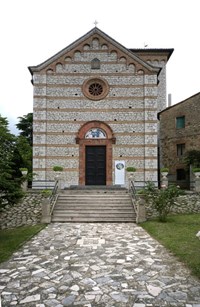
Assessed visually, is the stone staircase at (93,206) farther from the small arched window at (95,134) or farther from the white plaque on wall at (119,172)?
the small arched window at (95,134)

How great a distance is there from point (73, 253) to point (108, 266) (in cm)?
152

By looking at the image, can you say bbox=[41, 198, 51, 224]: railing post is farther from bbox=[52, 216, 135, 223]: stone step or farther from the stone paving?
the stone paving

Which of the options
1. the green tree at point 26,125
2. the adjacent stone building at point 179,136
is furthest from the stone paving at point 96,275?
the green tree at point 26,125

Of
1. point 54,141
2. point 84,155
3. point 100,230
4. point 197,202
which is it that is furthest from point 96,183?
point 100,230

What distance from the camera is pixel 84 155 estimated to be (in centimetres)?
1992

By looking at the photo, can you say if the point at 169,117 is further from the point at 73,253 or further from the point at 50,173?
the point at 73,253

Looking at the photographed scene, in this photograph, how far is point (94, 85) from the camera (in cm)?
2052

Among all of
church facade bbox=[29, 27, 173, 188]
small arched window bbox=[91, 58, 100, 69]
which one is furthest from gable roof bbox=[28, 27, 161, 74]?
small arched window bbox=[91, 58, 100, 69]

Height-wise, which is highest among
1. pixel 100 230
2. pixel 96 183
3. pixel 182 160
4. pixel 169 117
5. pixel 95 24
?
pixel 95 24

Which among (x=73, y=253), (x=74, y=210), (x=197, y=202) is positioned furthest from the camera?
(x=197, y=202)

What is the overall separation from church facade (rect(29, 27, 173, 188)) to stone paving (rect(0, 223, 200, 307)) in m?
10.3

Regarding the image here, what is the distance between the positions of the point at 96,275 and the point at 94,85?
16.2 metres

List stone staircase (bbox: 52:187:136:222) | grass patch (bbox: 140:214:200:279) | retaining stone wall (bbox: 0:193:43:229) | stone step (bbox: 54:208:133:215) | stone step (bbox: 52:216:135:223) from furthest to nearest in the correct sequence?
stone step (bbox: 54:208:133:215)
stone staircase (bbox: 52:187:136:222)
stone step (bbox: 52:216:135:223)
retaining stone wall (bbox: 0:193:43:229)
grass patch (bbox: 140:214:200:279)

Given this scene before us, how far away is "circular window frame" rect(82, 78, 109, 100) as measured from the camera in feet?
66.5
